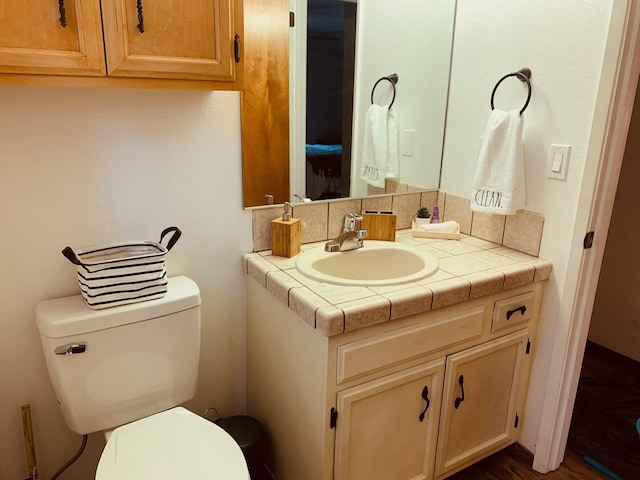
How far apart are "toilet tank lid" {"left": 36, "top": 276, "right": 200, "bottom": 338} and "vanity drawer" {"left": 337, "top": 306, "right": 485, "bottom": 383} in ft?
1.62

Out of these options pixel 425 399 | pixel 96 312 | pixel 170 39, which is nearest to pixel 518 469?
pixel 425 399

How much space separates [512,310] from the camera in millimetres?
1572

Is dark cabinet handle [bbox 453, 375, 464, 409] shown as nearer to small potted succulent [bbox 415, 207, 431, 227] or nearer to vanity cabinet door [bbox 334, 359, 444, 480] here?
vanity cabinet door [bbox 334, 359, 444, 480]

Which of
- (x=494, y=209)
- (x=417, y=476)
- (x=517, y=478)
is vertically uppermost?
(x=494, y=209)

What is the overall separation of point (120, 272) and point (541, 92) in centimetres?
146

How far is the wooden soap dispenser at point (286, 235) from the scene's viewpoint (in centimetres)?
156

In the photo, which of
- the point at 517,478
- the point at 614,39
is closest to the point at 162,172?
the point at 614,39

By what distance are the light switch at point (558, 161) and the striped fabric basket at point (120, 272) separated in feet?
4.23

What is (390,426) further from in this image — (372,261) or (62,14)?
(62,14)

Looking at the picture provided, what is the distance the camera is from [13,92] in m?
1.20

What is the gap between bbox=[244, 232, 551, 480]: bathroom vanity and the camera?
127 cm

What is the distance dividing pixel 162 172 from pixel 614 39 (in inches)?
55.5

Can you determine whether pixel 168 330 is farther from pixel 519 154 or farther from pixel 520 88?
pixel 520 88

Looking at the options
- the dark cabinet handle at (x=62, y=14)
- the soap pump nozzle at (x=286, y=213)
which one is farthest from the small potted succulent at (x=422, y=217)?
the dark cabinet handle at (x=62, y=14)
